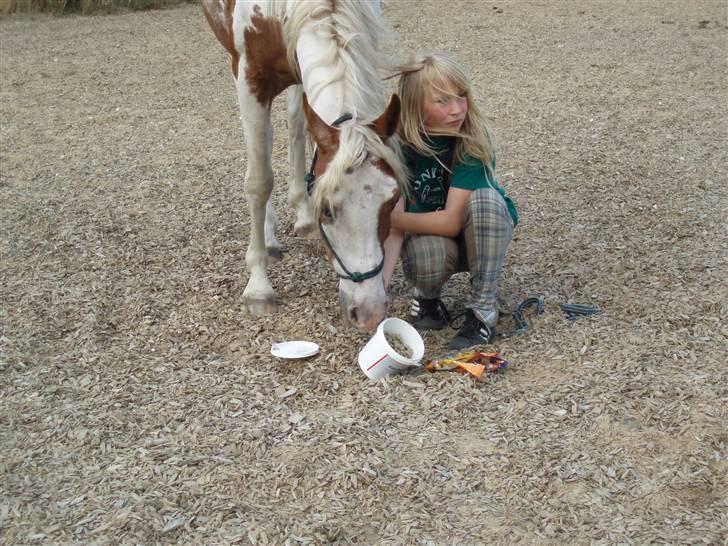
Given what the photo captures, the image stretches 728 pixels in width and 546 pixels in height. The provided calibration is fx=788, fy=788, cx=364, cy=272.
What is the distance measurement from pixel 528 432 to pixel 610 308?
3.23 ft

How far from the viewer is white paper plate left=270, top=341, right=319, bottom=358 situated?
10.2 feet

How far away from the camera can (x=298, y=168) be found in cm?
436

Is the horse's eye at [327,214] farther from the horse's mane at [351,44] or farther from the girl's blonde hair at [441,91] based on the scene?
the girl's blonde hair at [441,91]

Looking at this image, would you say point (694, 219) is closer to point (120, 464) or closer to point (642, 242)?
point (642, 242)

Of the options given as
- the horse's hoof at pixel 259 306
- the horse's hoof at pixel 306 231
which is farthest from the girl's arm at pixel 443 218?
the horse's hoof at pixel 306 231

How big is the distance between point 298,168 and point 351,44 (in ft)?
5.63

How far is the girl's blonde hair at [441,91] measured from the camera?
2.89 m

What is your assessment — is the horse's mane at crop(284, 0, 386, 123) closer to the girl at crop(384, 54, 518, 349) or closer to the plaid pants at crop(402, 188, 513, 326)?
the girl at crop(384, 54, 518, 349)

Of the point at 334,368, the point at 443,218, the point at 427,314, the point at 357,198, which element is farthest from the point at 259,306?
the point at 357,198

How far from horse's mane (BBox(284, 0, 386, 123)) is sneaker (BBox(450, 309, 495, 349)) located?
3.20 feet

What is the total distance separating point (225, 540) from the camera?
222 cm

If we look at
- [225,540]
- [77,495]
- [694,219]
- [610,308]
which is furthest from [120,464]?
[694,219]

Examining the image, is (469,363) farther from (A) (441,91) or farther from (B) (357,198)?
(A) (441,91)

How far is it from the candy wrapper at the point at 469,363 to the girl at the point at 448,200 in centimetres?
17
